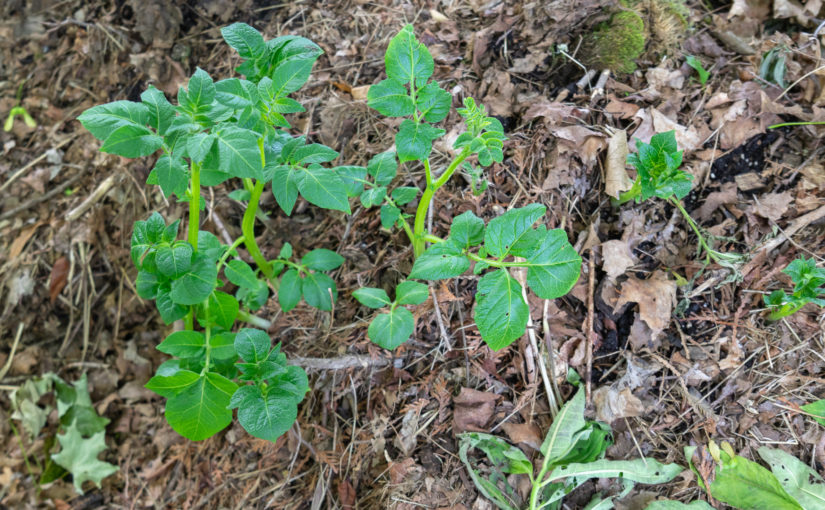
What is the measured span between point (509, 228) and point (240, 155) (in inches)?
31.9

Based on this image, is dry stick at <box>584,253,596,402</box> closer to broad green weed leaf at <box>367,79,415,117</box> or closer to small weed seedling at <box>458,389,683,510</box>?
small weed seedling at <box>458,389,683,510</box>

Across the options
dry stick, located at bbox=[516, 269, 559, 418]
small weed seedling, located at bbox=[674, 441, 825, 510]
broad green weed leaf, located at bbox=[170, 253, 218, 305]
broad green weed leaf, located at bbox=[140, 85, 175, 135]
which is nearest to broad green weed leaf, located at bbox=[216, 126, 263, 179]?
broad green weed leaf, located at bbox=[140, 85, 175, 135]

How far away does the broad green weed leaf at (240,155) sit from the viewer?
1471 millimetres

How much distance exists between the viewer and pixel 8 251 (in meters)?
2.97

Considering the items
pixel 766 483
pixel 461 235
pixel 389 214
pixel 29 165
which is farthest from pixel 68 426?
pixel 766 483

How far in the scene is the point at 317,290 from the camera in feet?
6.72

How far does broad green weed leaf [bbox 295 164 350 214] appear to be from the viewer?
162cm

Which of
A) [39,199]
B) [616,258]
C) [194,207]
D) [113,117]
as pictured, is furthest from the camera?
[39,199]

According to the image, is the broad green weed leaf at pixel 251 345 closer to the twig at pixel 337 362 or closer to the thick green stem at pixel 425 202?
the twig at pixel 337 362

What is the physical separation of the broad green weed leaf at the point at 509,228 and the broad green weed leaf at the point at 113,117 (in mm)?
1113

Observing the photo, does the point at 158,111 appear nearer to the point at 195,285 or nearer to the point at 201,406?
the point at 195,285

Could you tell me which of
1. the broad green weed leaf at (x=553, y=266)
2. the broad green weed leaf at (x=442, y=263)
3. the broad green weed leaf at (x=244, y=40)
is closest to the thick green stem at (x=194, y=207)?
the broad green weed leaf at (x=244, y=40)

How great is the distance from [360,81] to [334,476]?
1786 mm

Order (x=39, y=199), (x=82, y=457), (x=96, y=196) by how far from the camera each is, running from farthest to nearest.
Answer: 1. (x=39, y=199)
2. (x=96, y=196)
3. (x=82, y=457)
